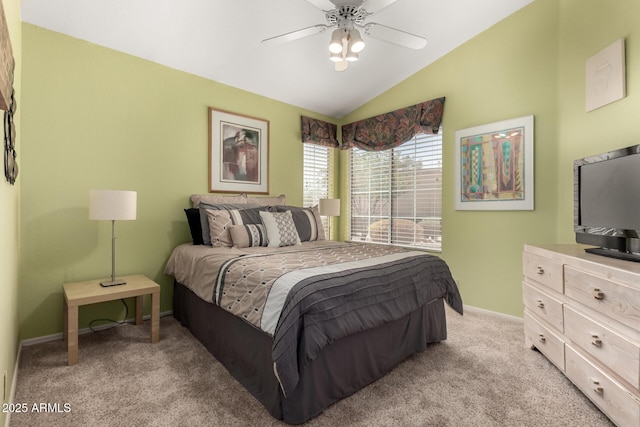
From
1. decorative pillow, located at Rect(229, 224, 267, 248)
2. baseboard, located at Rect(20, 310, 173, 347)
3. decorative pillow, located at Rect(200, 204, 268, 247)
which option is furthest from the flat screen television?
baseboard, located at Rect(20, 310, 173, 347)

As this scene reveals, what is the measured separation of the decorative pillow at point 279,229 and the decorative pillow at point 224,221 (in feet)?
0.42

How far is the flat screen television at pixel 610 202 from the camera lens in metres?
1.70

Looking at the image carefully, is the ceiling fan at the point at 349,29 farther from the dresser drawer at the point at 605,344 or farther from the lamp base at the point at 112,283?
the lamp base at the point at 112,283

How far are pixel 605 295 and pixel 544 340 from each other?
0.76 meters

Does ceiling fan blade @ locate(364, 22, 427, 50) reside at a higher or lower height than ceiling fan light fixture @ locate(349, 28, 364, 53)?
higher

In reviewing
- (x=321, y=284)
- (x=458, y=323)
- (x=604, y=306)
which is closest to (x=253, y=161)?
(x=321, y=284)

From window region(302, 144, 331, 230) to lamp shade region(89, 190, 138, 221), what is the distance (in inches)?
94.7

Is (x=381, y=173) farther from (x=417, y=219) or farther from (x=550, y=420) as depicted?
(x=550, y=420)

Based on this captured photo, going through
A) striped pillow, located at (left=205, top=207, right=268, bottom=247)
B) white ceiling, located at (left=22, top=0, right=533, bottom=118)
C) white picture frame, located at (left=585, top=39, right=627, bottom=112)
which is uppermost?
white ceiling, located at (left=22, top=0, right=533, bottom=118)

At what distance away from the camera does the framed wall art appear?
3002 mm

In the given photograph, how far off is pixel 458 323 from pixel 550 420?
4.58 feet

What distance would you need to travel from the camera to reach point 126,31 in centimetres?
269

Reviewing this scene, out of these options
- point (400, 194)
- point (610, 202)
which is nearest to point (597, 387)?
point (610, 202)

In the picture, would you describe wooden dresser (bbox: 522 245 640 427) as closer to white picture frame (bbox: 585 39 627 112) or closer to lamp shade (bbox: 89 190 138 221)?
white picture frame (bbox: 585 39 627 112)
